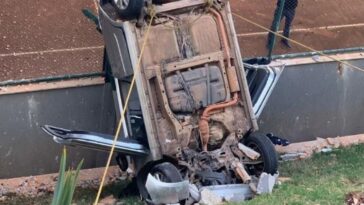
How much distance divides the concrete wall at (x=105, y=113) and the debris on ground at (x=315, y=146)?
9cm

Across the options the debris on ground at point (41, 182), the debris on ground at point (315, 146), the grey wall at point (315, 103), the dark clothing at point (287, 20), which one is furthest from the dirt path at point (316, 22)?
the debris on ground at point (41, 182)

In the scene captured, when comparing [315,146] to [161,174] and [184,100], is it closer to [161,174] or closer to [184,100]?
[184,100]

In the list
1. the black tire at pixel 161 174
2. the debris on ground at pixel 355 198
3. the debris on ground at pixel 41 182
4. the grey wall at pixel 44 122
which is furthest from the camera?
the grey wall at pixel 44 122

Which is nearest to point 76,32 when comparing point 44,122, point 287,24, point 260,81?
point 287,24

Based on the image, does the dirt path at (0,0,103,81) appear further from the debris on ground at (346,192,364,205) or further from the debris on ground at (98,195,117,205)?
the debris on ground at (346,192,364,205)

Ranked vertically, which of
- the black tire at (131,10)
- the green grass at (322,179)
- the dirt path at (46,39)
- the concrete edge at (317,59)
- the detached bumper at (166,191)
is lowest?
the green grass at (322,179)

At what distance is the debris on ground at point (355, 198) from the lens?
314 inches

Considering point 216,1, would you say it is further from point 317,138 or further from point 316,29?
point 316,29

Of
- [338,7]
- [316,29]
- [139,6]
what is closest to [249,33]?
[316,29]

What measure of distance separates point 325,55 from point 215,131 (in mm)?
2539

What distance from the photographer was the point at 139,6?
871cm

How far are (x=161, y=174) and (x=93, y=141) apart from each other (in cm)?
72

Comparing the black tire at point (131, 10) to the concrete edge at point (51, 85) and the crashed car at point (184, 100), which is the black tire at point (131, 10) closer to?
the crashed car at point (184, 100)

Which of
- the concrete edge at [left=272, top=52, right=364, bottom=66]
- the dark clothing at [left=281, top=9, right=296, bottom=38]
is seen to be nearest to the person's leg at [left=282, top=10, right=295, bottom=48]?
the dark clothing at [left=281, top=9, right=296, bottom=38]
